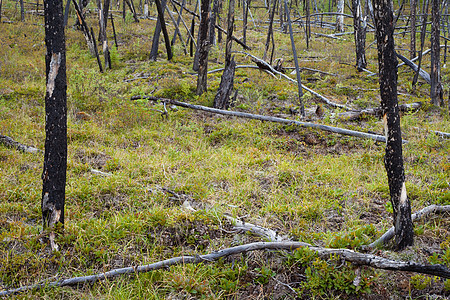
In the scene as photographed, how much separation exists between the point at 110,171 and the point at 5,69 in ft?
27.5

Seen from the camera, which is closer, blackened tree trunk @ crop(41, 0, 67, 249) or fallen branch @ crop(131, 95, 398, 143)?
blackened tree trunk @ crop(41, 0, 67, 249)

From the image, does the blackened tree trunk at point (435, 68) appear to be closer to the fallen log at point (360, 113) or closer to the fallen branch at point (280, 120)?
the fallen log at point (360, 113)

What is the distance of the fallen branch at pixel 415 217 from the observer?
3.34 m

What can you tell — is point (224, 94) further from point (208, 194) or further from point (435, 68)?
point (435, 68)

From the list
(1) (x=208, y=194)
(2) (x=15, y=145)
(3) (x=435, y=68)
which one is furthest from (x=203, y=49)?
(3) (x=435, y=68)

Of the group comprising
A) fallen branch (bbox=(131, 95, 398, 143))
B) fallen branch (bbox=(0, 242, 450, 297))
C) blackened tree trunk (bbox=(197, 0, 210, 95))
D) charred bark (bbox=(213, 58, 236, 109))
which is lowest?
fallen branch (bbox=(0, 242, 450, 297))

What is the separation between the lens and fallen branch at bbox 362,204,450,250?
11.0ft

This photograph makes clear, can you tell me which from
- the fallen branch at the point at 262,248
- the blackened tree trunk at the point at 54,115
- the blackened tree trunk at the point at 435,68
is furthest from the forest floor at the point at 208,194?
the blackened tree trunk at the point at 435,68

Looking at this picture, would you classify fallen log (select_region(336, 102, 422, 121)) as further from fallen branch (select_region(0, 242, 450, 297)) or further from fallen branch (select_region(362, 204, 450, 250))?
fallen branch (select_region(0, 242, 450, 297))

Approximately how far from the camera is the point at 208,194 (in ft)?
15.0

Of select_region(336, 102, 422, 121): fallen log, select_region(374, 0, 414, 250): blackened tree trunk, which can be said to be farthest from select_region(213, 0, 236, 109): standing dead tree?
select_region(374, 0, 414, 250): blackened tree trunk

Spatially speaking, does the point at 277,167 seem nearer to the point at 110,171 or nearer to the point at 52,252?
the point at 110,171

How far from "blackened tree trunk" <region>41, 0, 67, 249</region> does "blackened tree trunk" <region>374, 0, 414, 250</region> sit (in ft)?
9.55

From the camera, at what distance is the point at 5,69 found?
10.7 metres
